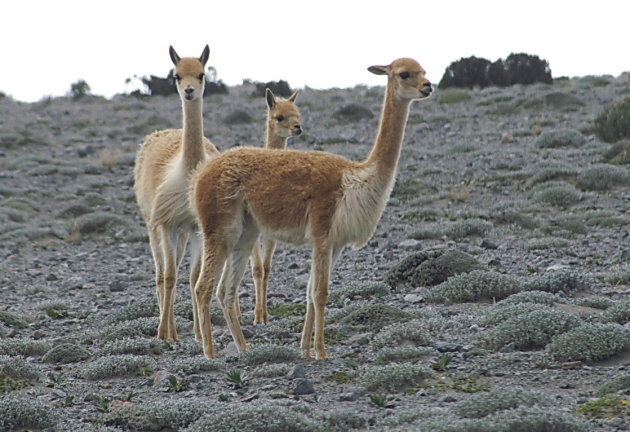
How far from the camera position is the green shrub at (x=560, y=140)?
2009 cm

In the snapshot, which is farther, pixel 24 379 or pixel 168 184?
pixel 168 184

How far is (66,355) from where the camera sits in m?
8.05

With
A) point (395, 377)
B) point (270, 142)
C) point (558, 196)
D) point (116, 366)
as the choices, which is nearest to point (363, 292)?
point (270, 142)

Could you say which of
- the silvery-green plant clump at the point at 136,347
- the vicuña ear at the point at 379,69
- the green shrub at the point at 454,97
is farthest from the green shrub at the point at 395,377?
the green shrub at the point at 454,97

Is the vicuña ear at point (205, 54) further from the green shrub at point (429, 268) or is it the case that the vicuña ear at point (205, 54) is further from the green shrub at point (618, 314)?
the green shrub at point (618, 314)

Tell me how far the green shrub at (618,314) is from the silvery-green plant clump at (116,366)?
3.93 m

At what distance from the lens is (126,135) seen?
94.6 feet

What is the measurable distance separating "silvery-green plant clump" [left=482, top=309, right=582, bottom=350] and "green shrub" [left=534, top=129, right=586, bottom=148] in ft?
44.0

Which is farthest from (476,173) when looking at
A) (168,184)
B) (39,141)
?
(39,141)

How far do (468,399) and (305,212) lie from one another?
7.42 ft

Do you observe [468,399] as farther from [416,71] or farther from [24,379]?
[24,379]

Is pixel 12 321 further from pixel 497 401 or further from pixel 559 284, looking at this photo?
pixel 497 401

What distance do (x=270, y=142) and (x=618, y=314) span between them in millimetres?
4479

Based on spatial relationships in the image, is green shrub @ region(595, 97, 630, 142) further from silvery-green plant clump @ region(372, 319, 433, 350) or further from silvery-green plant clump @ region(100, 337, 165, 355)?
silvery-green plant clump @ region(100, 337, 165, 355)
